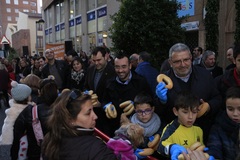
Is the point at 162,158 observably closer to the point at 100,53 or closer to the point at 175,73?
the point at 175,73

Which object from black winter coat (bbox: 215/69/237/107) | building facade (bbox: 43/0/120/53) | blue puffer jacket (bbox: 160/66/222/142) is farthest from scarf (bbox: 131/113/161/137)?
building facade (bbox: 43/0/120/53)

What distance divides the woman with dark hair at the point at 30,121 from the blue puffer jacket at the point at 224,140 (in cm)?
181

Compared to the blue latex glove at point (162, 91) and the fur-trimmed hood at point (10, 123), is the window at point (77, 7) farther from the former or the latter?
the blue latex glove at point (162, 91)

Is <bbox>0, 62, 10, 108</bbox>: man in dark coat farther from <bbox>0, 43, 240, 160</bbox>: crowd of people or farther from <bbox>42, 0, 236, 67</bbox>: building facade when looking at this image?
<bbox>0, 43, 240, 160</bbox>: crowd of people

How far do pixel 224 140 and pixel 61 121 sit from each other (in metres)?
1.40

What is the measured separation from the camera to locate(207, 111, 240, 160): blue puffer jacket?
79.9 inches

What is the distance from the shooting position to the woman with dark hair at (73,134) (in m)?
1.60

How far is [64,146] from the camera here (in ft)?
5.45

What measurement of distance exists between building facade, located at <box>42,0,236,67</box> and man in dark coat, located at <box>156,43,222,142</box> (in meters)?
4.91

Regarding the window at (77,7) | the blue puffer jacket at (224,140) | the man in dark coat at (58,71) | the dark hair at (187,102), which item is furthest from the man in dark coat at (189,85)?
the window at (77,7)

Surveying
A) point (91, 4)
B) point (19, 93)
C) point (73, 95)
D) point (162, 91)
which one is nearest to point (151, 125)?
point (162, 91)

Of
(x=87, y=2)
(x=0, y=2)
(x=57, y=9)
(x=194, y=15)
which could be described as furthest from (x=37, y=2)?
(x=194, y=15)

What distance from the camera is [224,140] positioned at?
2078mm

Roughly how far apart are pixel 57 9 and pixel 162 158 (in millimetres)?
28328
